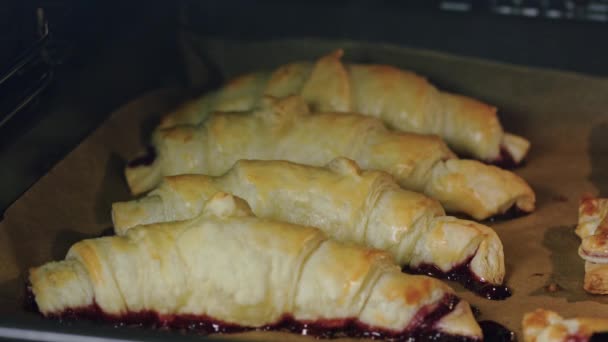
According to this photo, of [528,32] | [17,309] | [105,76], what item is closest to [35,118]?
[105,76]

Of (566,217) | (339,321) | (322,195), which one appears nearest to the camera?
(339,321)

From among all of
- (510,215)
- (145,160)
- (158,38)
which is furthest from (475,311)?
(158,38)

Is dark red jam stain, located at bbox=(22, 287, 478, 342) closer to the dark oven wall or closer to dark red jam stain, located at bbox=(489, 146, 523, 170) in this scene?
the dark oven wall

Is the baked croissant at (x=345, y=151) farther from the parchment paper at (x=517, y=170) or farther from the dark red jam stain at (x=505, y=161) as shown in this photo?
the dark red jam stain at (x=505, y=161)

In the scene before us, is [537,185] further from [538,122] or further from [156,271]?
[156,271]

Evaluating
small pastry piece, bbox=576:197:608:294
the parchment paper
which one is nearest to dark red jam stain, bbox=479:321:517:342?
the parchment paper

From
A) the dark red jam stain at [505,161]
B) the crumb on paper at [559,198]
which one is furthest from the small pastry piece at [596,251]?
the dark red jam stain at [505,161]
